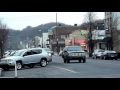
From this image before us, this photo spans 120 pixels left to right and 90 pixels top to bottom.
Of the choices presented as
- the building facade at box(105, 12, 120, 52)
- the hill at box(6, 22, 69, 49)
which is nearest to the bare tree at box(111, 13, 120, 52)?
the building facade at box(105, 12, 120, 52)

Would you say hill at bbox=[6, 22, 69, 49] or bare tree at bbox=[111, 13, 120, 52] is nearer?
bare tree at bbox=[111, 13, 120, 52]

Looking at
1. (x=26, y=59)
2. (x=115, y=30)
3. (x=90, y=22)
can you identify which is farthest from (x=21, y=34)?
(x=26, y=59)

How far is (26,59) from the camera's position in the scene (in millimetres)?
25812

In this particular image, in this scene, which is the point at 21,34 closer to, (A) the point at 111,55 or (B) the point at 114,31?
(B) the point at 114,31

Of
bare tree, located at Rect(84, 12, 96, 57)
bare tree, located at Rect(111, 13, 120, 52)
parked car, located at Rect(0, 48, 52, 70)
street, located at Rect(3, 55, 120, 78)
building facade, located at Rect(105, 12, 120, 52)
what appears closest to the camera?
street, located at Rect(3, 55, 120, 78)

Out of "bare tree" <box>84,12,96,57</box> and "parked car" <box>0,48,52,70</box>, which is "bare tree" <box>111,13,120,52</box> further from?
"parked car" <box>0,48,52,70</box>

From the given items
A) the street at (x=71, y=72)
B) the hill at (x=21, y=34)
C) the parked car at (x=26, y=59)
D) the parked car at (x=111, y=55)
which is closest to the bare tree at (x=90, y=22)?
the hill at (x=21, y=34)

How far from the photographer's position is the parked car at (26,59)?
25391mm

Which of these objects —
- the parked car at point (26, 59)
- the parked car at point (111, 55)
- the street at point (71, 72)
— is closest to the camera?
the street at point (71, 72)

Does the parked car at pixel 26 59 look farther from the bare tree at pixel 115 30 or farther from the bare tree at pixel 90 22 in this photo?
the bare tree at pixel 90 22

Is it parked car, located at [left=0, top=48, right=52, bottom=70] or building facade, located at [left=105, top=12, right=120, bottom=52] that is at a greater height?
building facade, located at [left=105, top=12, right=120, bottom=52]

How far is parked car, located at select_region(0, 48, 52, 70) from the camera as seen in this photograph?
2539 centimetres
